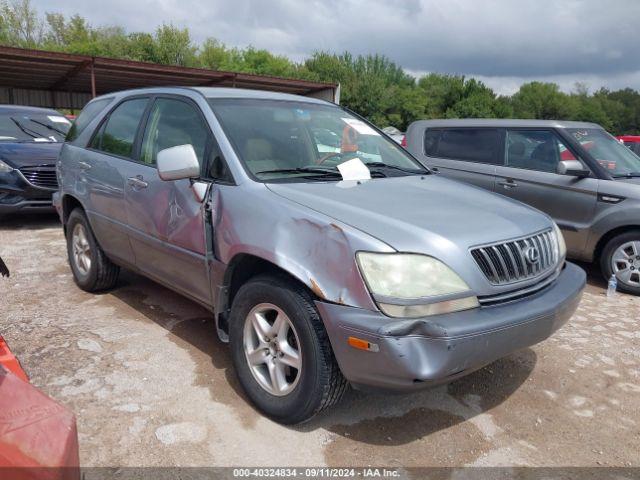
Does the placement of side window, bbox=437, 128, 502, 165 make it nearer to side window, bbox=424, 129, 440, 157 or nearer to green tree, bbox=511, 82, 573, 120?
side window, bbox=424, 129, 440, 157

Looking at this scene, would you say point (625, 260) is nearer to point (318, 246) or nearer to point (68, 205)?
point (318, 246)

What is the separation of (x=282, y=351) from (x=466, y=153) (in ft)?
15.8

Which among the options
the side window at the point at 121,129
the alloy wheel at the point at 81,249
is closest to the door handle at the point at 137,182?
the side window at the point at 121,129

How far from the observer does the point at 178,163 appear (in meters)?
2.96

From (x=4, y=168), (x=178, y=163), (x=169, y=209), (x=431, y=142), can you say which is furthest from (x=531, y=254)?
(x=4, y=168)

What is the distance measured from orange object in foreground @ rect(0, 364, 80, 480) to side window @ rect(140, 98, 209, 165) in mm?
1952

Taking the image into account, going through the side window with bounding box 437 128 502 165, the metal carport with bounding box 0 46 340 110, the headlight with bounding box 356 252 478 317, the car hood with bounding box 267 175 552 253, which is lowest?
the headlight with bounding box 356 252 478 317

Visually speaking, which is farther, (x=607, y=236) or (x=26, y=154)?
→ (x=26, y=154)

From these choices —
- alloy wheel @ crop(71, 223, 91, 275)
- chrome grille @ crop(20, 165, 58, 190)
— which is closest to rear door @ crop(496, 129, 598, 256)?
alloy wheel @ crop(71, 223, 91, 275)

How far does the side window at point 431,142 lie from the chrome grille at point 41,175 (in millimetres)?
5112

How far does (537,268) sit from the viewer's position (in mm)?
2770

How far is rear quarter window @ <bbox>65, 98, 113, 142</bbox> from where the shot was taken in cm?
454

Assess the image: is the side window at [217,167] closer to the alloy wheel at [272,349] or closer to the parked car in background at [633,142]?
the alloy wheel at [272,349]

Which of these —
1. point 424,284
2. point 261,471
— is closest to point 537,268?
point 424,284
